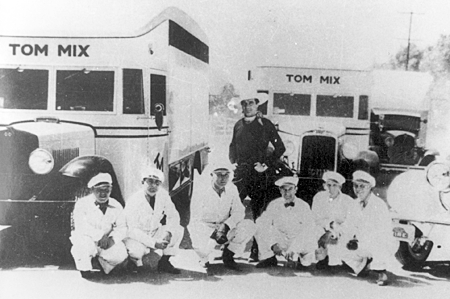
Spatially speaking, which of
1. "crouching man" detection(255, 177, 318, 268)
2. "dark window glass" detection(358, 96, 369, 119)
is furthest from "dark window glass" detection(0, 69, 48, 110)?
"dark window glass" detection(358, 96, 369, 119)

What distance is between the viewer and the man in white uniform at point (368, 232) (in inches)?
139

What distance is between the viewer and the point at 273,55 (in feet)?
11.3

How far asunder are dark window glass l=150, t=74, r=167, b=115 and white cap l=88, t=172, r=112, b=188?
529 mm

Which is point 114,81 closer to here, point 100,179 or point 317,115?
point 100,179

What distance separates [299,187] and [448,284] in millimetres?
1307

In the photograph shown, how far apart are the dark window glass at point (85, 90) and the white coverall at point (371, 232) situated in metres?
1.86

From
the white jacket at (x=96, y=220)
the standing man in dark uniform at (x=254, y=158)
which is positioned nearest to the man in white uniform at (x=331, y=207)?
the standing man in dark uniform at (x=254, y=158)

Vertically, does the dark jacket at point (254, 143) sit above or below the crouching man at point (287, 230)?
Answer: above

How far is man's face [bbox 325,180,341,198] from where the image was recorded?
3.52 metres

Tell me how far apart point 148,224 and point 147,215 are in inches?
2.6

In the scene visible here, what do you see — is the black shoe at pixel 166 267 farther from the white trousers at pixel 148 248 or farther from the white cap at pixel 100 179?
the white cap at pixel 100 179

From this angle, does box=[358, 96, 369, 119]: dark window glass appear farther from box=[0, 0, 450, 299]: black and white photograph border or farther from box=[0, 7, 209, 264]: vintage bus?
box=[0, 7, 209, 264]: vintage bus

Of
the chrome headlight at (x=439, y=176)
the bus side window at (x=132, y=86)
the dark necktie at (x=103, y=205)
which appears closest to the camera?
the bus side window at (x=132, y=86)

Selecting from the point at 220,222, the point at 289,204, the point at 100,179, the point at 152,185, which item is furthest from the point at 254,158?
the point at 100,179
